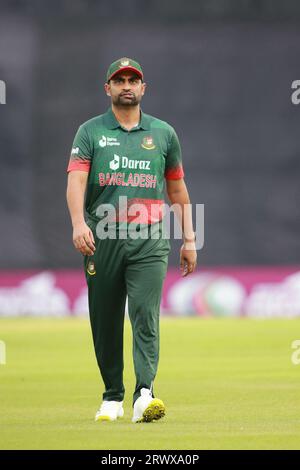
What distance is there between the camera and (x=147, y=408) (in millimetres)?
8680

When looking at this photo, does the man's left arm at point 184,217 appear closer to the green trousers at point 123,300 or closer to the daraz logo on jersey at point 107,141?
the green trousers at point 123,300

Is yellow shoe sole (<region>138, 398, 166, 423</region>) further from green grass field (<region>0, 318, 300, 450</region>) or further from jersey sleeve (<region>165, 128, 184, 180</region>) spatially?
jersey sleeve (<region>165, 128, 184, 180</region>)

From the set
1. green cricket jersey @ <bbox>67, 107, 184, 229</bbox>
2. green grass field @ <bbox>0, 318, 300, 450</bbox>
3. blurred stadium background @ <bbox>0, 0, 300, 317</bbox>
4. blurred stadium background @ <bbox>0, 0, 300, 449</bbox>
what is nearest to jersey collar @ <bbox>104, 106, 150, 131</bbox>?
green cricket jersey @ <bbox>67, 107, 184, 229</bbox>

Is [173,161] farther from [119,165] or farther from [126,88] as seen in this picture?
[126,88]

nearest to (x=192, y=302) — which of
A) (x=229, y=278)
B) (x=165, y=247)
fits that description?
(x=229, y=278)

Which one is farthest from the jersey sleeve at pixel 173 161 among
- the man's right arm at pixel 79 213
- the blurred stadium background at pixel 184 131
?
the blurred stadium background at pixel 184 131

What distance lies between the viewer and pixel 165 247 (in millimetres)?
9188

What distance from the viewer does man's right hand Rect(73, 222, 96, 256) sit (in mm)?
8719

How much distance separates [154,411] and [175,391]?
8.14ft

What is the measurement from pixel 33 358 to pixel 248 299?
26.2 ft

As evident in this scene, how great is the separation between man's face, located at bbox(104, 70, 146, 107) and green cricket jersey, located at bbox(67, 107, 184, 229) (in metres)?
0.15

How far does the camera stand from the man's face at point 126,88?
357 inches
